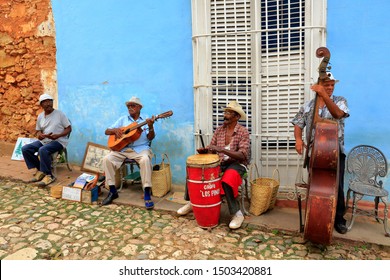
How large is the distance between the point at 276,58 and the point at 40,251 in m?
3.43

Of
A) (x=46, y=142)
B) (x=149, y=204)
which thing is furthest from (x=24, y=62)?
(x=149, y=204)

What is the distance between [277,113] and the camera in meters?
4.12

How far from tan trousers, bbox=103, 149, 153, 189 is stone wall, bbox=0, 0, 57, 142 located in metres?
2.27

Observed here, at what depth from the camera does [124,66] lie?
4930 mm

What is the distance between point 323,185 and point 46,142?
419 centimetres

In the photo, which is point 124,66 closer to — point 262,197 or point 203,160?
point 203,160

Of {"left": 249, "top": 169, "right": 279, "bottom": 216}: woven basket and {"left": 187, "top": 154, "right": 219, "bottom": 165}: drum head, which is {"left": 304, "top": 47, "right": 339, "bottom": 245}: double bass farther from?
{"left": 187, "top": 154, "right": 219, "bottom": 165}: drum head

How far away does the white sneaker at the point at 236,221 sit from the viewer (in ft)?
11.3

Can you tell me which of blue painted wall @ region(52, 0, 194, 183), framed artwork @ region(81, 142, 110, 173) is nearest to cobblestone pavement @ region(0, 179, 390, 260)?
framed artwork @ region(81, 142, 110, 173)

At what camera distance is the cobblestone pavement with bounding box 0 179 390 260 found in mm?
3010

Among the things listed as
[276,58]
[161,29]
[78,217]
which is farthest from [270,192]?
[161,29]

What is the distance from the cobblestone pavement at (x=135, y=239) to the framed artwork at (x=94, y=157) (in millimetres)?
1178
